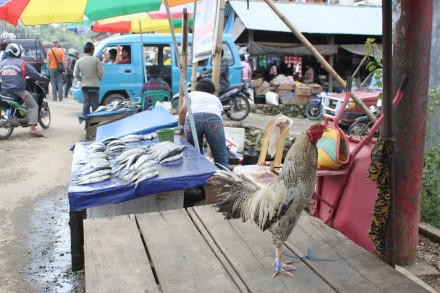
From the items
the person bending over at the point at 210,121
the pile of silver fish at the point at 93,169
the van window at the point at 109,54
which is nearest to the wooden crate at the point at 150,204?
the pile of silver fish at the point at 93,169

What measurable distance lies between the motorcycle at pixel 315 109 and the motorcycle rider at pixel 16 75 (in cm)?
845

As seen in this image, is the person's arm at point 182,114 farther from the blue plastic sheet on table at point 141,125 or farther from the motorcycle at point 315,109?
the motorcycle at point 315,109

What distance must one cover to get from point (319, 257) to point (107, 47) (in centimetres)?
1111

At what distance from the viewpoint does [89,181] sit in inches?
165

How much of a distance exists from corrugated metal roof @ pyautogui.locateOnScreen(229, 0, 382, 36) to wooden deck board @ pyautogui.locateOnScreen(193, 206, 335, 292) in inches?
517

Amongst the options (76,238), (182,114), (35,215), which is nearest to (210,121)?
(182,114)

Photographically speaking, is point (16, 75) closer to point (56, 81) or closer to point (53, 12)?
point (53, 12)

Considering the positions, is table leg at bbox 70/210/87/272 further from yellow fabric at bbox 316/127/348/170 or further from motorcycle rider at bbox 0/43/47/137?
motorcycle rider at bbox 0/43/47/137

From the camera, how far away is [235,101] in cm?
1243

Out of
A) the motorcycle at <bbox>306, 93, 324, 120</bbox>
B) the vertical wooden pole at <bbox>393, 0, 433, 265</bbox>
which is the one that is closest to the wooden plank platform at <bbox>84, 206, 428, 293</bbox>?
the vertical wooden pole at <bbox>393, 0, 433, 265</bbox>

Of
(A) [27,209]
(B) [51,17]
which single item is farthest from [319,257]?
(B) [51,17]

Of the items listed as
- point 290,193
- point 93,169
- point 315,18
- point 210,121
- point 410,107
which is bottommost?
point 93,169

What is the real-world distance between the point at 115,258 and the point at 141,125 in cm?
426

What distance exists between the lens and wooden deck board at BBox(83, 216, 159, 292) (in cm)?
258
